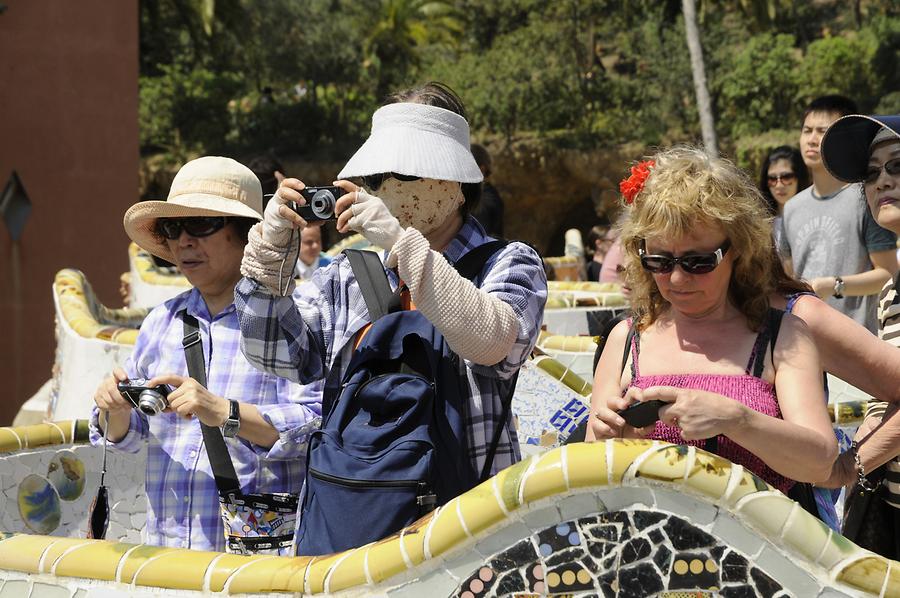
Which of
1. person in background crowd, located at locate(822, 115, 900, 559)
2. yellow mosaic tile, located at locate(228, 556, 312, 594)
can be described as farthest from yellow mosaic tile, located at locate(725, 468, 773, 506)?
person in background crowd, located at locate(822, 115, 900, 559)

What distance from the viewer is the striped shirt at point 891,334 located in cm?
265

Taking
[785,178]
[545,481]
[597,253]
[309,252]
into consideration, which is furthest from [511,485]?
[597,253]

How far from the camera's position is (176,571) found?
193 centimetres

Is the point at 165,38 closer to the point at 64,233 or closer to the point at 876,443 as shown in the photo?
the point at 64,233

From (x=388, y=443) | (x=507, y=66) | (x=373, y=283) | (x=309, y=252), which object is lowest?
(x=309, y=252)

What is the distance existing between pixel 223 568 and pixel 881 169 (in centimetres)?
183

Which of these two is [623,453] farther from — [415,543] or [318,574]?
[318,574]

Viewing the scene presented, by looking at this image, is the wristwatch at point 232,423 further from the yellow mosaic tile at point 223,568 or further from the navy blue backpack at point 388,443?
the yellow mosaic tile at point 223,568

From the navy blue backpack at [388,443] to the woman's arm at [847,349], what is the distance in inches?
25.8

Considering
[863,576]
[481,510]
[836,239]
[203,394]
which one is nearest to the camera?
[863,576]

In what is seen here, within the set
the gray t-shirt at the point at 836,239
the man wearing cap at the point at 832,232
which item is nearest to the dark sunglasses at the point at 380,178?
the man wearing cap at the point at 832,232

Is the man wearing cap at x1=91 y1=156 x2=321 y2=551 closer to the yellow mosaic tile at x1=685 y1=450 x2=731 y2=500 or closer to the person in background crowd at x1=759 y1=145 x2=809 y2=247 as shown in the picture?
the yellow mosaic tile at x1=685 y1=450 x2=731 y2=500

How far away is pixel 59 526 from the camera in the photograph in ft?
10.7

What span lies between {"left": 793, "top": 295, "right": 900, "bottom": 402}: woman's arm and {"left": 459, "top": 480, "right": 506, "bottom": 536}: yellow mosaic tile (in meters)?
0.88
